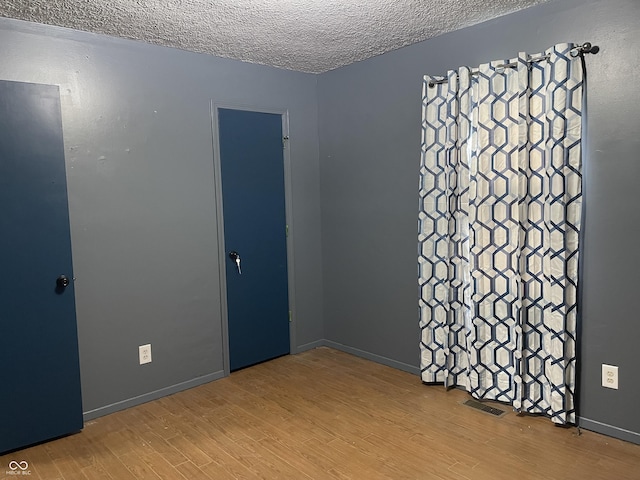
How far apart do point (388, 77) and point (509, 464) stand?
267cm

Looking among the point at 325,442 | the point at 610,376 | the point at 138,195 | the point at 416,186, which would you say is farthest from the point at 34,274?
the point at 610,376

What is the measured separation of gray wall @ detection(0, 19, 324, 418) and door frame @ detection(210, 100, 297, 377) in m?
0.04

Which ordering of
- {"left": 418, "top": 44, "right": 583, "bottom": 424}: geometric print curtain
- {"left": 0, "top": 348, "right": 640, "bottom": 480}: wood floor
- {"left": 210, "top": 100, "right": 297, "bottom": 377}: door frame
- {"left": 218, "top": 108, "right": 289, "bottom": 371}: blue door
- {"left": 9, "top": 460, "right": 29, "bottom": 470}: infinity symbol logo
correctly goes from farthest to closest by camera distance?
{"left": 218, "top": 108, "right": 289, "bottom": 371}: blue door → {"left": 210, "top": 100, "right": 297, "bottom": 377}: door frame → {"left": 418, "top": 44, "right": 583, "bottom": 424}: geometric print curtain → {"left": 9, "top": 460, "right": 29, "bottom": 470}: infinity symbol logo → {"left": 0, "top": 348, "right": 640, "bottom": 480}: wood floor

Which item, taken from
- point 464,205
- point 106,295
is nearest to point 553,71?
point 464,205

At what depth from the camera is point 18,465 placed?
2615 millimetres

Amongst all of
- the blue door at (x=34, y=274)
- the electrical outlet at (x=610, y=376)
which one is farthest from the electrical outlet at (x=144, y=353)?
the electrical outlet at (x=610, y=376)

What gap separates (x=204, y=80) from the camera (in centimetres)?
356

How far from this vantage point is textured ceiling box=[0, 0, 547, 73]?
2656 millimetres

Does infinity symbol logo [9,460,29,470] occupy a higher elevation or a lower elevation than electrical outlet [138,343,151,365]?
lower

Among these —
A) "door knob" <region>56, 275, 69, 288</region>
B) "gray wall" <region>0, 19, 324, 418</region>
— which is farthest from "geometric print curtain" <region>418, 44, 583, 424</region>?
"door knob" <region>56, 275, 69, 288</region>

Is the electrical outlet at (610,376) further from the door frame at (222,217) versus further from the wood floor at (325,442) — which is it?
the door frame at (222,217)

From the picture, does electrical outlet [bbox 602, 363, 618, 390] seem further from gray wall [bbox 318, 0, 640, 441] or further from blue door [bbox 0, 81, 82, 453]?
blue door [bbox 0, 81, 82, 453]

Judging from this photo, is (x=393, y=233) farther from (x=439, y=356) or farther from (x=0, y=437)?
(x=0, y=437)

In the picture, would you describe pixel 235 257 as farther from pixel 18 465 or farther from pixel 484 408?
pixel 484 408
